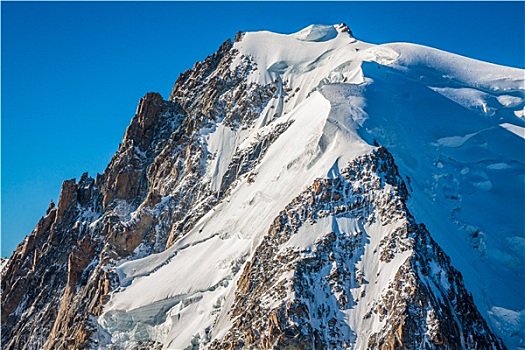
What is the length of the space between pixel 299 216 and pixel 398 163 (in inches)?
572

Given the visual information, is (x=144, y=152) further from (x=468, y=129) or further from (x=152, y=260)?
(x=468, y=129)

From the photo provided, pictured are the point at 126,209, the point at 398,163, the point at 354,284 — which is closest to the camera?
the point at 354,284

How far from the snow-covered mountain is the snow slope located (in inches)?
10.5

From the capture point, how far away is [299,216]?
310 feet

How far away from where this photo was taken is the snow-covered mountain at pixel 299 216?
3398 inches

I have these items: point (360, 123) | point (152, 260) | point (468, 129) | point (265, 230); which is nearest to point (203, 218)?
point (152, 260)

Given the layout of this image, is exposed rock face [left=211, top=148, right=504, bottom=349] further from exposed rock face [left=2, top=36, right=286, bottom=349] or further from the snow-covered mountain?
exposed rock face [left=2, top=36, right=286, bottom=349]

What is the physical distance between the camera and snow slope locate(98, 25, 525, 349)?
9575 cm

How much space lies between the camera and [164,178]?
122688mm

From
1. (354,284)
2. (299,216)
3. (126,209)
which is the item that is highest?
(126,209)

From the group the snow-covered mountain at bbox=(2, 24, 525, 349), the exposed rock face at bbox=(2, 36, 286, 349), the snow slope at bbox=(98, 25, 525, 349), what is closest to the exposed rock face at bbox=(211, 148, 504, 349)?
the snow-covered mountain at bbox=(2, 24, 525, 349)

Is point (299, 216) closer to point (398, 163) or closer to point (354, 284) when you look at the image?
point (354, 284)

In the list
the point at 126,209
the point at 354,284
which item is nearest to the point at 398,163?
the point at 354,284

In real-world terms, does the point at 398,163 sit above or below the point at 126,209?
below
